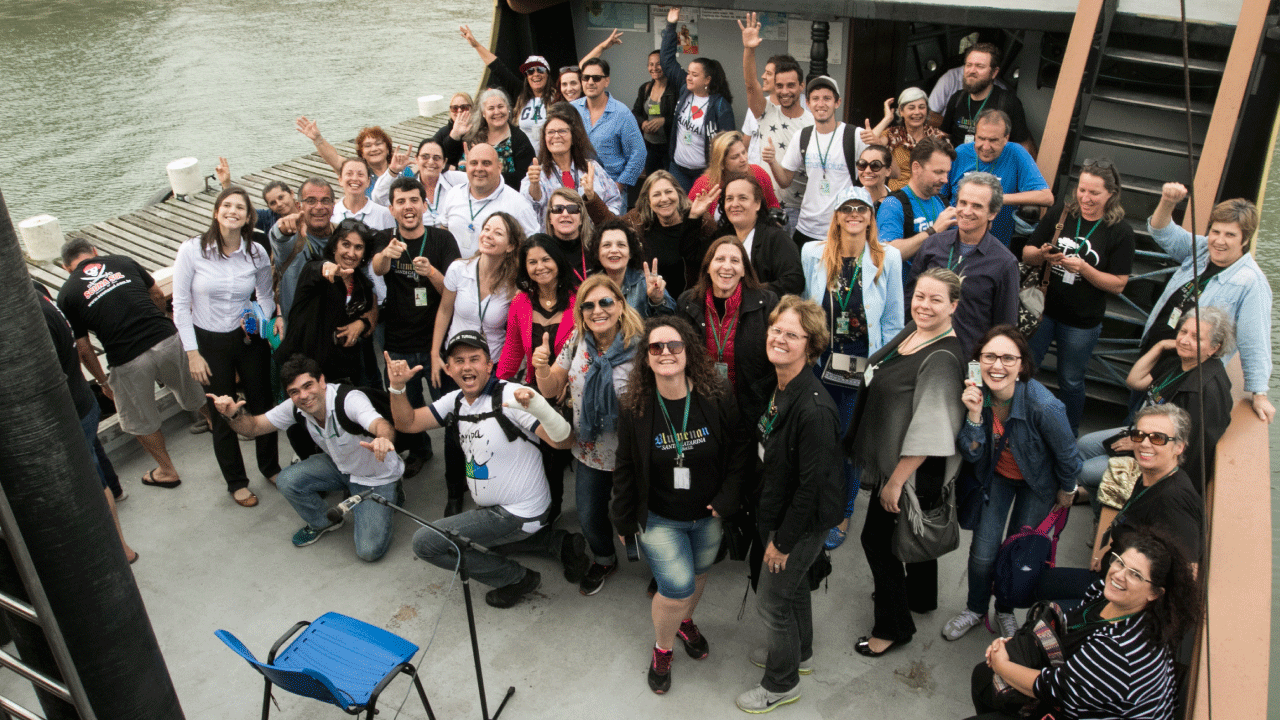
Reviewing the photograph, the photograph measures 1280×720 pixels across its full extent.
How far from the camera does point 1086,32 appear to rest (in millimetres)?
5445

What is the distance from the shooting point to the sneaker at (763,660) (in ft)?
12.6

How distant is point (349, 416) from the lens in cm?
441

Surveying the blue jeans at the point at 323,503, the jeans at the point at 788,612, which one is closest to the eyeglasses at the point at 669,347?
the jeans at the point at 788,612

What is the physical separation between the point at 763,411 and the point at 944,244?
127cm

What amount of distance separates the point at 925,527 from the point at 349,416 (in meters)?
2.77

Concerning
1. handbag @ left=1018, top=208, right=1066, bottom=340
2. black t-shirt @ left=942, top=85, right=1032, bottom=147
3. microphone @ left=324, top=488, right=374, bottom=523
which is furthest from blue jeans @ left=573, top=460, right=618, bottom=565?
black t-shirt @ left=942, top=85, right=1032, bottom=147

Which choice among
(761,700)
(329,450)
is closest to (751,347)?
(761,700)

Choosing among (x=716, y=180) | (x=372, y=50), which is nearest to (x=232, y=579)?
(x=716, y=180)

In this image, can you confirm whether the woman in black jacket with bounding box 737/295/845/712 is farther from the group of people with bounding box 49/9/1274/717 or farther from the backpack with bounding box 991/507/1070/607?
the backpack with bounding box 991/507/1070/607

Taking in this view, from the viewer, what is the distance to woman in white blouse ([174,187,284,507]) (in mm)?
4816

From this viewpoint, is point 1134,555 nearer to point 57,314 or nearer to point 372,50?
point 57,314

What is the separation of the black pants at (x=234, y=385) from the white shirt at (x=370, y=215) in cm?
90

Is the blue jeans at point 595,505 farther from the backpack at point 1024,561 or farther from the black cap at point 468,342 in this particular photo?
the backpack at point 1024,561

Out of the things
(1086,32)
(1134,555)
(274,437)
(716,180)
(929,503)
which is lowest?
(274,437)
